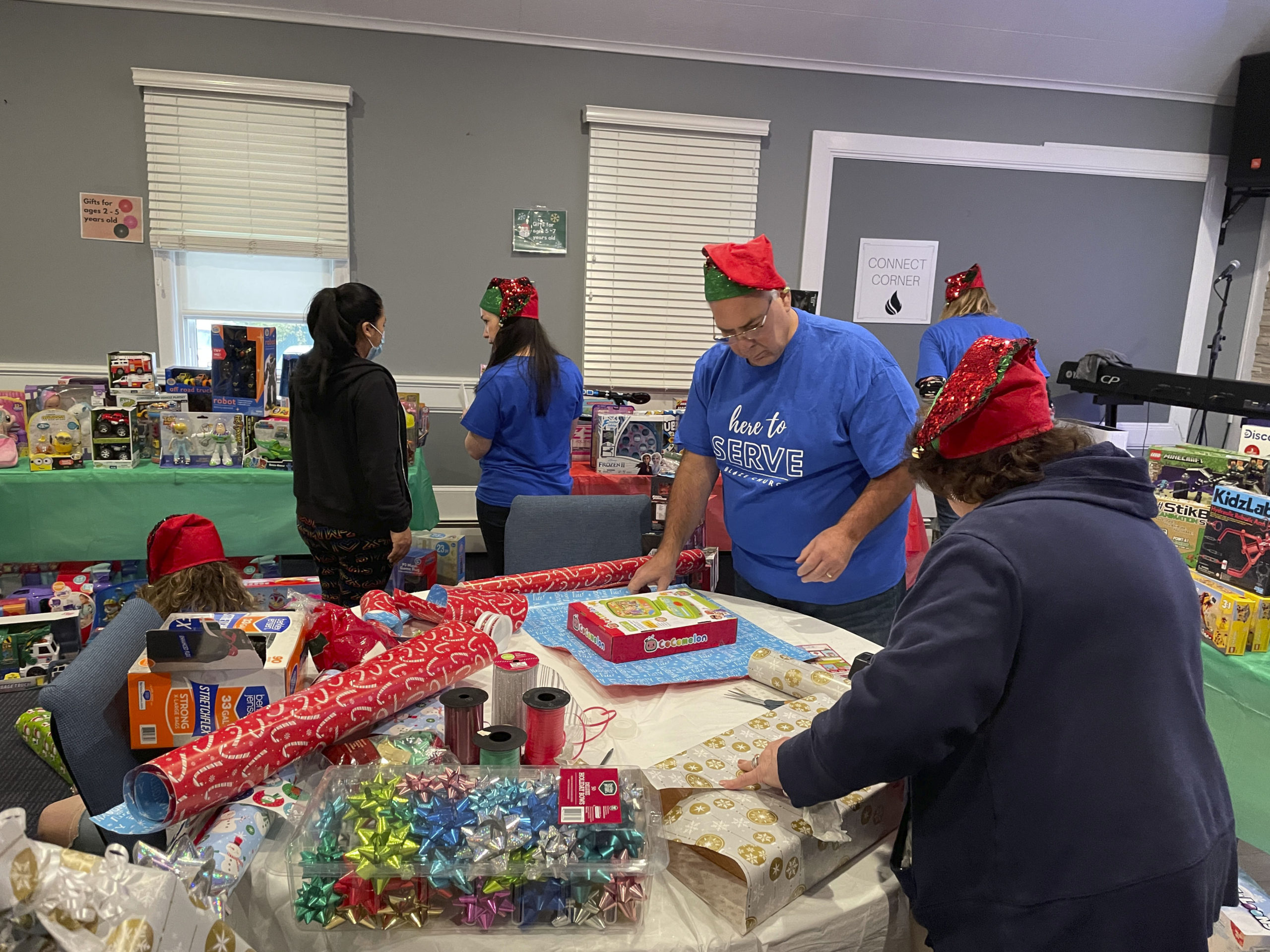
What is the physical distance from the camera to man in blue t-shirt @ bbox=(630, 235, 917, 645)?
1964mm

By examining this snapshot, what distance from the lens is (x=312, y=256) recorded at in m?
4.99

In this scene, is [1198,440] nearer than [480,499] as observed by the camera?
No

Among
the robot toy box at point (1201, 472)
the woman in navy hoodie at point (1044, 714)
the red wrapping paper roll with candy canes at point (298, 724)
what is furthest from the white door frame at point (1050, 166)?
the woman in navy hoodie at point (1044, 714)

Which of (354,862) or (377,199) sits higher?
(377,199)

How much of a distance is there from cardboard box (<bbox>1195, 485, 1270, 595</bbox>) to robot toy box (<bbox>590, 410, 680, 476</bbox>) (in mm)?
2381

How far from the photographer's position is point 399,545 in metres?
2.84

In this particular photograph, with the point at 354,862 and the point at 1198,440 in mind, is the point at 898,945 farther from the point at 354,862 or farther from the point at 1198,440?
the point at 1198,440

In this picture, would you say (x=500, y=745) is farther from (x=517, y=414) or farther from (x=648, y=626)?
(x=517, y=414)

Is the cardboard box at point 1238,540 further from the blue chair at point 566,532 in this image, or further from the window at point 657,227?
the window at point 657,227

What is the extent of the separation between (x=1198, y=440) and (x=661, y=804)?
20.8 feet

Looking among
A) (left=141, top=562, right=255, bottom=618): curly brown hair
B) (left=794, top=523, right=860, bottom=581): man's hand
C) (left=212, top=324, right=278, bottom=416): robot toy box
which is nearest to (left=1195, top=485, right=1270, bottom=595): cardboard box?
(left=794, top=523, right=860, bottom=581): man's hand

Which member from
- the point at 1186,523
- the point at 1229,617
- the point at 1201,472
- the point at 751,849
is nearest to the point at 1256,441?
the point at 1201,472

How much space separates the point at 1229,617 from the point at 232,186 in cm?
523

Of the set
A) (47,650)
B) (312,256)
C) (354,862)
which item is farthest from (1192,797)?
(312,256)
